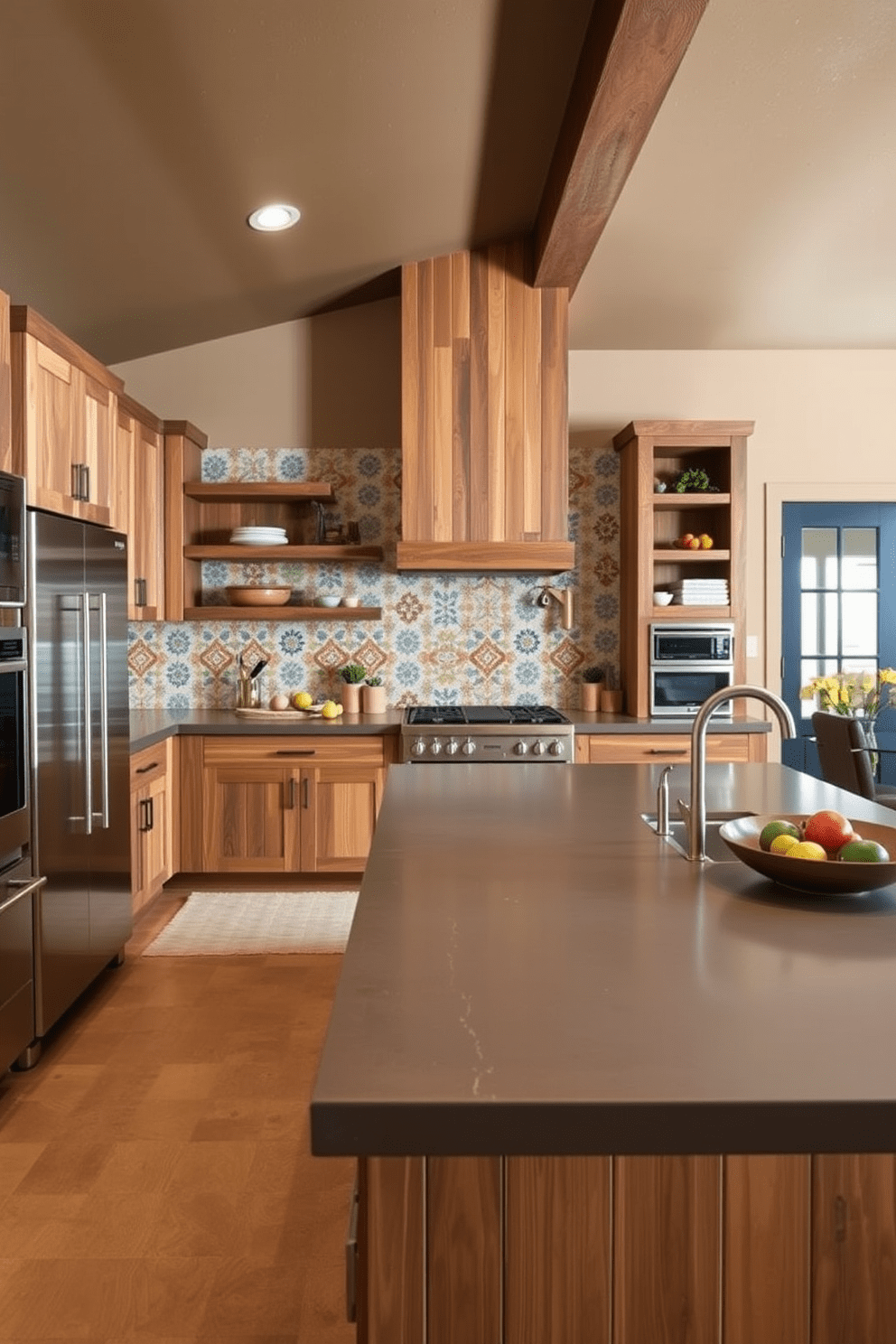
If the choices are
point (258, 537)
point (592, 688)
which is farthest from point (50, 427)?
point (592, 688)

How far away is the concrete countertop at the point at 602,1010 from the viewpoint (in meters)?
0.92

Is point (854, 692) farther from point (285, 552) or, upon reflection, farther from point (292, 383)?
point (292, 383)

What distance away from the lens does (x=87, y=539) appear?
11.6 feet

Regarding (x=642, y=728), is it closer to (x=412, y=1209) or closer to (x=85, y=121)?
(x=85, y=121)

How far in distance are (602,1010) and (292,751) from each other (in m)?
3.82

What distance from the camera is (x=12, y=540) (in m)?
2.92

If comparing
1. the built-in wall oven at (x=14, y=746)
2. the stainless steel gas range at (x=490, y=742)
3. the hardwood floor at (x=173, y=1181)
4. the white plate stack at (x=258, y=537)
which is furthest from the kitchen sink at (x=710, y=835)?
the white plate stack at (x=258, y=537)

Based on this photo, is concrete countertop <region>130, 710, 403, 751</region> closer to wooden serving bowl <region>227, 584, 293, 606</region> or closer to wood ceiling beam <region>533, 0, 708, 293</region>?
wooden serving bowl <region>227, 584, 293, 606</region>

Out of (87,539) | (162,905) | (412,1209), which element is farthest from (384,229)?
(412,1209)

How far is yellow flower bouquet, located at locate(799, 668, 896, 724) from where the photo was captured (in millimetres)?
4848

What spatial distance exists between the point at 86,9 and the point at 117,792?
2369mm

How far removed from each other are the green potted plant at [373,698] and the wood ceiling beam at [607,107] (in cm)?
214

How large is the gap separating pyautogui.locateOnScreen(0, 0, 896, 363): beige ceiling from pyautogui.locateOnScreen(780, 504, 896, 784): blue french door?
984mm

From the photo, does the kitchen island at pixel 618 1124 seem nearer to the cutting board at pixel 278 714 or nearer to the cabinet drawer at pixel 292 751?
the cabinet drawer at pixel 292 751
